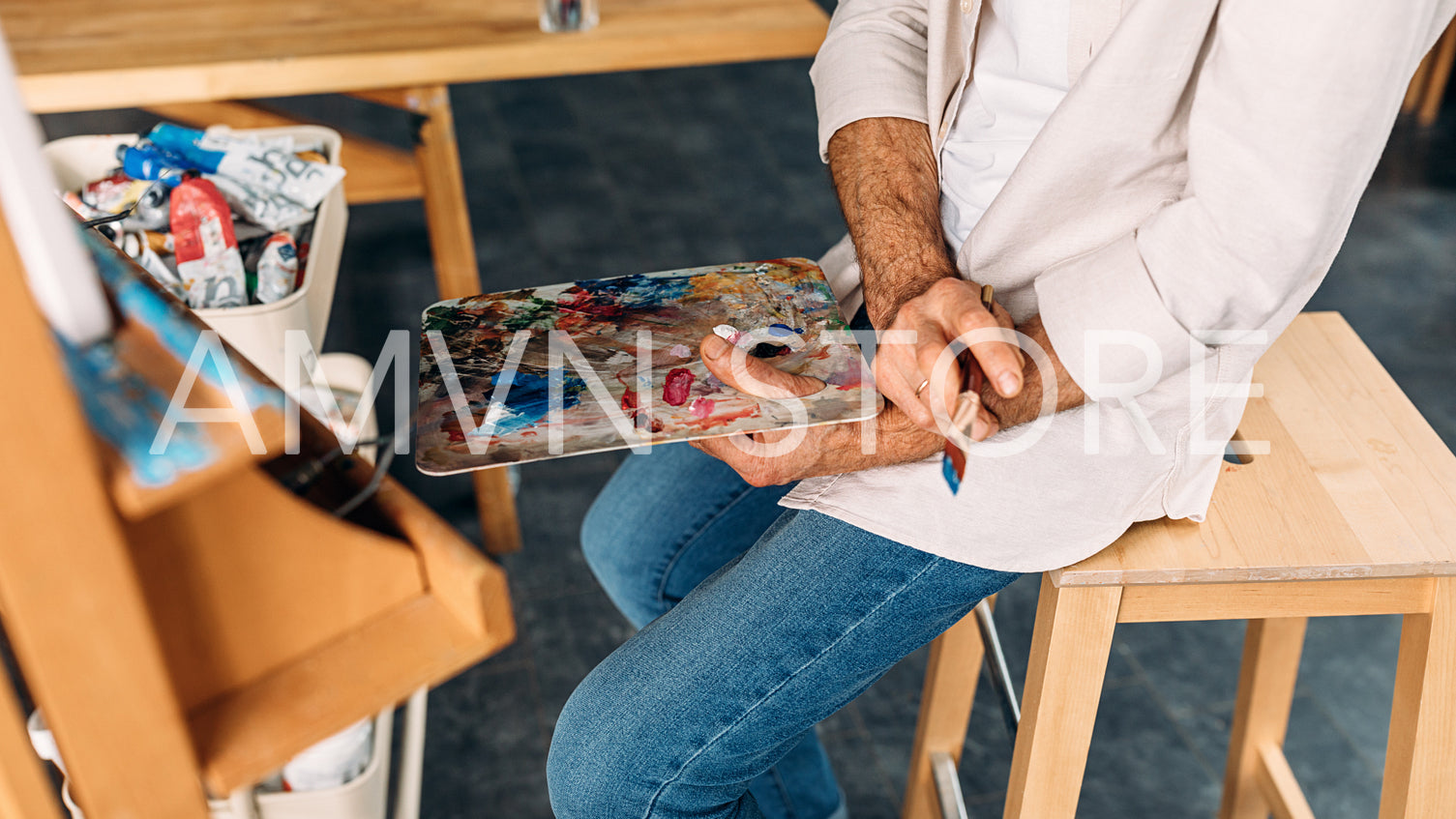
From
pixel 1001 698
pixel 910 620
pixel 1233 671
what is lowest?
pixel 1233 671

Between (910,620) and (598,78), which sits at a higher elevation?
(910,620)

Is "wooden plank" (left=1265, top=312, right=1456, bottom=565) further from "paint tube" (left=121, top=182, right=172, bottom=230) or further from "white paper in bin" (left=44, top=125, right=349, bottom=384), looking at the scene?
"paint tube" (left=121, top=182, right=172, bottom=230)

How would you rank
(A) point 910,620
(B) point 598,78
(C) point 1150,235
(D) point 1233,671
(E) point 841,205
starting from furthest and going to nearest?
(B) point 598,78 < (D) point 1233,671 < (E) point 841,205 < (A) point 910,620 < (C) point 1150,235

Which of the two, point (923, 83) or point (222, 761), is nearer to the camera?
point (222, 761)

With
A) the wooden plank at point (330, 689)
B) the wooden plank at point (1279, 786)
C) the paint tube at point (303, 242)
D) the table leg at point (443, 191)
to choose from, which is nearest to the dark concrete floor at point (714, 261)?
the wooden plank at point (1279, 786)

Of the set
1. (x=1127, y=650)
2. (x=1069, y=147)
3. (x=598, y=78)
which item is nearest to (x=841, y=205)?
(x=1069, y=147)

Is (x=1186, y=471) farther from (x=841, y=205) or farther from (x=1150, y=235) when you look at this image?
(x=841, y=205)

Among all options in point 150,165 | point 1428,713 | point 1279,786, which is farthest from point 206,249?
point 1279,786

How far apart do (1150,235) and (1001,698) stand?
1.65ft

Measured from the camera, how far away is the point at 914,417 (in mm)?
757

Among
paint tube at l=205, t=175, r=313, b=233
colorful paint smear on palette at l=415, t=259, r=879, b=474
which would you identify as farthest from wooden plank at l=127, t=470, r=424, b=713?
paint tube at l=205, t=175, r=313, b=233

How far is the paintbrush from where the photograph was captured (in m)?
0.71

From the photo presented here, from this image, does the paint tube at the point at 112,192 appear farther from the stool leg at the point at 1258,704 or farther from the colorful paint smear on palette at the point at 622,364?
the stool leg at the point at 1258,704

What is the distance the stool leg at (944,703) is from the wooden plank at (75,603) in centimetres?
80
